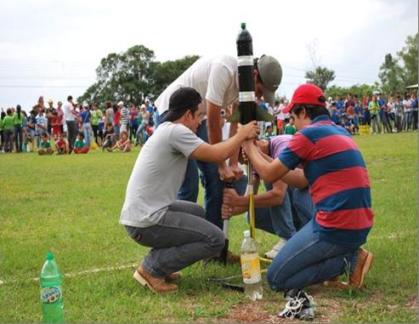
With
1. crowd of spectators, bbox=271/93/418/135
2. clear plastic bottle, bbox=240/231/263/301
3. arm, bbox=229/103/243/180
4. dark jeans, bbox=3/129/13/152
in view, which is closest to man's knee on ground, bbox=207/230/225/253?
clear plastic bottle, bbox=240/231/263/301

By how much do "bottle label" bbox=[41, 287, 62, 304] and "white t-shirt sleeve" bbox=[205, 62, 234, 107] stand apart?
2.06 meters

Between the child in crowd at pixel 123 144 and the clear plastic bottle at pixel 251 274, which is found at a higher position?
the child in crowd at pixel 123 144

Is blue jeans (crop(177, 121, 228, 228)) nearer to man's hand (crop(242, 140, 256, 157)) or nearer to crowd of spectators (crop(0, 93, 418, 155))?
man's hand (crop(242, 140, 256, 157))

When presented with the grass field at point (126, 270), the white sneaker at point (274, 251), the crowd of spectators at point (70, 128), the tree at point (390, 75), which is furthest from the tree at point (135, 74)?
the white sneaker at point (274, 251)

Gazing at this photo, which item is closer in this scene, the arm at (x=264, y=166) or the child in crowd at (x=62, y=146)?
the arm at (x=264, y=166)

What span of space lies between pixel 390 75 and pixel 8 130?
77.6 meters

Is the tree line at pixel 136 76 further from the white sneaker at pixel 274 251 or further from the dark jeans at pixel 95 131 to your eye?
the white sneaker at pixel 274 251

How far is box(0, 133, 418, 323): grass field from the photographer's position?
14.4ft

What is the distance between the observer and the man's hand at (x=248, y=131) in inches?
195

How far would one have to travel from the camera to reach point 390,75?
95.4 m

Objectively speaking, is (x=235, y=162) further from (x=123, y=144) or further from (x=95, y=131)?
(x=95, y=131)

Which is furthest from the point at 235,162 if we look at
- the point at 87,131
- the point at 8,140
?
the point at 8,140

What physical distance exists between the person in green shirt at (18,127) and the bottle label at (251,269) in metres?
23.4

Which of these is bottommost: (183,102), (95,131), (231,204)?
(231,204)
